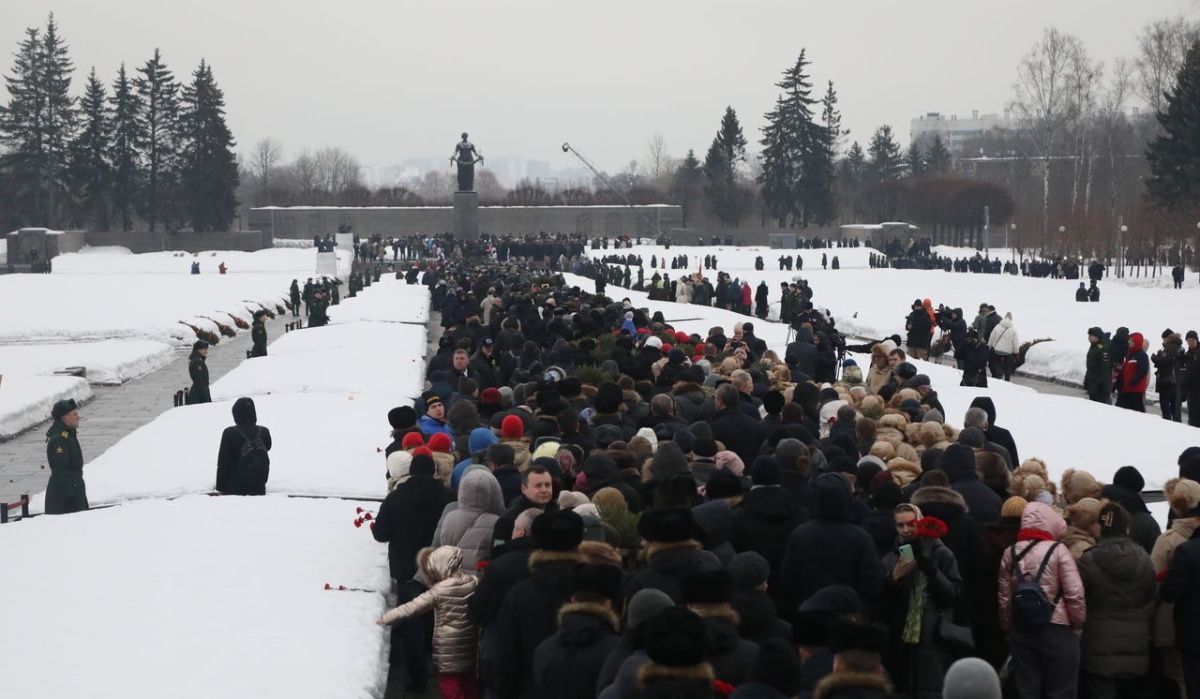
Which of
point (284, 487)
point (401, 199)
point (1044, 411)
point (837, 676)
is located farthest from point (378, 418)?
point (401, 199)

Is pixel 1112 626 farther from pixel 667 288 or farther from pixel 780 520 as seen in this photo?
pixel 667 288

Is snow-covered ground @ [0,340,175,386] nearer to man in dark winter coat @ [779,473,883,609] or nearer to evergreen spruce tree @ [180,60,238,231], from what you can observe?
man in dark winter coat @ [779,473,883,609]

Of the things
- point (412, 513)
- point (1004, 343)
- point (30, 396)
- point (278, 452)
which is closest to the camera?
point (412, 513)

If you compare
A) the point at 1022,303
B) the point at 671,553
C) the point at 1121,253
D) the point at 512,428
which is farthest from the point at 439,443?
the point at 1121,253

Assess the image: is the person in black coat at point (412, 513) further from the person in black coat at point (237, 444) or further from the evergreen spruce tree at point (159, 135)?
the evergreen spruce tree at point (159, 135)

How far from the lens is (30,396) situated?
73.1ft

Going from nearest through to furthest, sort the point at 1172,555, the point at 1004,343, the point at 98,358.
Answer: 1. the point at 1172,555
2. the point at 1004,343
3. the point at 98,358

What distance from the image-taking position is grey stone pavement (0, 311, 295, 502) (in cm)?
1677

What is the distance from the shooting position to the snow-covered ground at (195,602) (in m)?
7.78

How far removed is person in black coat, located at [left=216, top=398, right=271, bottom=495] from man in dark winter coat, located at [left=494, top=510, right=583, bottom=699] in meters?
5.70

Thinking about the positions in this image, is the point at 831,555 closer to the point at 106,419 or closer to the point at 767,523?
the point at 767,523

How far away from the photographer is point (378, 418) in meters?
18.5

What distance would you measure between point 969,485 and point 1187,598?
1.42 metres

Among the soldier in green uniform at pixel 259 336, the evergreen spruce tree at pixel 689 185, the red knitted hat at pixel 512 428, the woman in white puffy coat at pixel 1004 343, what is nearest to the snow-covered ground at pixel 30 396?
the soldier in green uniform at pixel 259 336
